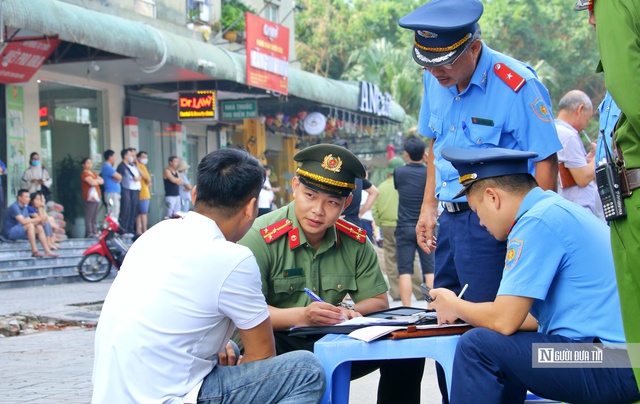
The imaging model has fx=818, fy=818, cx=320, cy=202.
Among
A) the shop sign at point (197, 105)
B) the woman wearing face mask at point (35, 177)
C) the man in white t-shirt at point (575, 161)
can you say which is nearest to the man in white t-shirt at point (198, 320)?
the man in white t-shirt at point (575, 161)

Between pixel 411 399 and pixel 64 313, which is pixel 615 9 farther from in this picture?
pixel 64 313

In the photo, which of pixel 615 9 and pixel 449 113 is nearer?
pixel 615 9

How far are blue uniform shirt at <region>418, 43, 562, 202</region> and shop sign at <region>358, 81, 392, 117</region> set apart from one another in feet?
69.1

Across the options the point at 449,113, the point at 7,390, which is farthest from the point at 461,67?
the point at 7,390

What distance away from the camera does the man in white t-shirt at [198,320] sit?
9.31ft

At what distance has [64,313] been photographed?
940 centimetres

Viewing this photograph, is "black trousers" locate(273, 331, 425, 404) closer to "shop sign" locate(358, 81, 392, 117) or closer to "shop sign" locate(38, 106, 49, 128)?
"shop sign" locate(38, 106, 49, 128)

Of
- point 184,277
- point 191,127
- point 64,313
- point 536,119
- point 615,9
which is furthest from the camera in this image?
point 191,127

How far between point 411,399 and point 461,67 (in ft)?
5.30

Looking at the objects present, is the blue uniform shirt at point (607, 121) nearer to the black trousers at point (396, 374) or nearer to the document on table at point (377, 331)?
the document on table at point (377, 331)

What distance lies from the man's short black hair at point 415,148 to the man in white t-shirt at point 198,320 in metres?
6.28

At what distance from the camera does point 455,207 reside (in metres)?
4.05

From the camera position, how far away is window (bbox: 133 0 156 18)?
1911 cm

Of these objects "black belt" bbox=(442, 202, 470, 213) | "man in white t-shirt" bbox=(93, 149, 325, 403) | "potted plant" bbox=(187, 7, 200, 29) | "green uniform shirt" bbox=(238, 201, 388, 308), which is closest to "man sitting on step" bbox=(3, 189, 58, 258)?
"potted plant" bbox=(187, 7, 200, 29)
